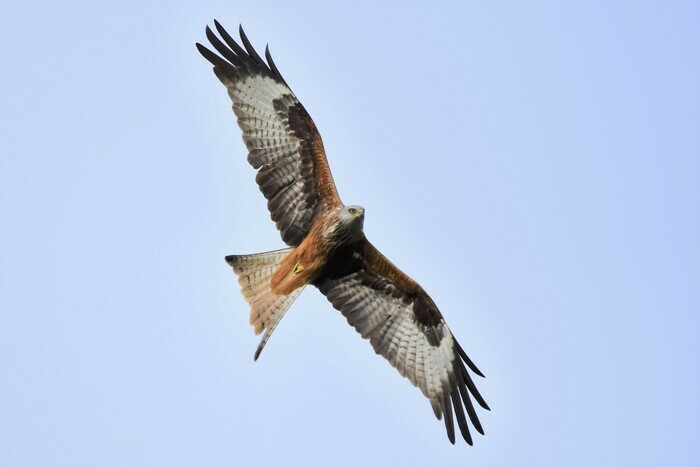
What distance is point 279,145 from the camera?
11.2 meters

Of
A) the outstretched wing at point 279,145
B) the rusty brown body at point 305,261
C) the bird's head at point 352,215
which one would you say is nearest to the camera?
the bird's head at point 352,215

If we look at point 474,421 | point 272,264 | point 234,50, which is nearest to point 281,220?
point 272,264

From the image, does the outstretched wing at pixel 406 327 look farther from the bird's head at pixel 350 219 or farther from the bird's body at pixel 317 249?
the bird's head at pixel 350 219

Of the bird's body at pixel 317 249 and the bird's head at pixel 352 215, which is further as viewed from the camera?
the bird's body at pixel 317 249

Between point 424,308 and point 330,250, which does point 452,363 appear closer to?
point 424,308

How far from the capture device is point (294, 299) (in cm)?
1107

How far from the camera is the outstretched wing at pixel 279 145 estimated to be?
1119cm

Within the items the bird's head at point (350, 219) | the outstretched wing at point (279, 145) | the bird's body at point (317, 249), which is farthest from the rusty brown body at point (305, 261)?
the outstretched wing at point (279, 145)

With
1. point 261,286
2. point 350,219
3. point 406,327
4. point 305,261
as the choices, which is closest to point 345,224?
point 350,219

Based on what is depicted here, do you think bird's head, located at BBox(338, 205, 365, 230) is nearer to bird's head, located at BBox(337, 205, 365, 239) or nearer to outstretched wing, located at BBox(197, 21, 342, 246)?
bird's head, located at BBox(337, 205, 365, 239)

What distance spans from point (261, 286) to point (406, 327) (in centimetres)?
178

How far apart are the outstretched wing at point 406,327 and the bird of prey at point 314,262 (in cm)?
1

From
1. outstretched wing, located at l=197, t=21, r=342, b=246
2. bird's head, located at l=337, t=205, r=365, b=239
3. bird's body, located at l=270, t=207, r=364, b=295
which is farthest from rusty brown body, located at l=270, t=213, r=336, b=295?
outstretched wing, located at l=197, t=21, r=342, b=246

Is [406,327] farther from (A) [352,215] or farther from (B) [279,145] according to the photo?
(B) [279,145]
